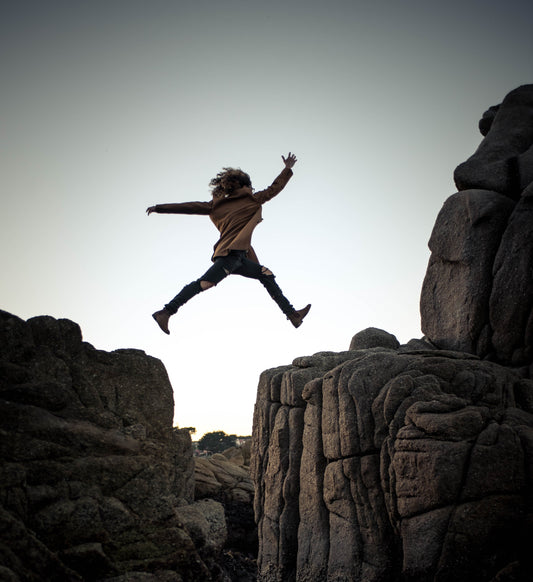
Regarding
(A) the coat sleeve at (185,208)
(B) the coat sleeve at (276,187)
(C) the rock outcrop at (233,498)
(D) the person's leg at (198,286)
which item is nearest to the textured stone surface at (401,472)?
(D) the person's leg at (198,286)

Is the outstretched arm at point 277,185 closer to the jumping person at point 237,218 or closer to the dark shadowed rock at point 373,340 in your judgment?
the jumping person at point 237,218

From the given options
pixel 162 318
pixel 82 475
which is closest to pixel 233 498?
pixel 162 318

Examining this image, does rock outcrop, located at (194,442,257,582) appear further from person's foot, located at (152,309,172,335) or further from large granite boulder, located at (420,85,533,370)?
person's foot, located at (152,309,172,335)

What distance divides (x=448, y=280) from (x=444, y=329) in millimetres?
1275

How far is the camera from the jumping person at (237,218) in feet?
33.6

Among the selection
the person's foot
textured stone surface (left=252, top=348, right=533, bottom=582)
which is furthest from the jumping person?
textured stone surface (left=252, top=348, right=533, bottom=582)

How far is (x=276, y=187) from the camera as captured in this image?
10633 millimetres

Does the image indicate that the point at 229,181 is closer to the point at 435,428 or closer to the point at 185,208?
the point at 185,208

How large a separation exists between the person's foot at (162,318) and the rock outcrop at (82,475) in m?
2.19

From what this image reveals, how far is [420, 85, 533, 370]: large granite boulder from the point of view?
11.9m

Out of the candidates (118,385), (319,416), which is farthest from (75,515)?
(319,416)

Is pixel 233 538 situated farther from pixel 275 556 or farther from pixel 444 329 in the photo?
pixel 444 329

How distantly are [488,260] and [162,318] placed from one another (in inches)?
319

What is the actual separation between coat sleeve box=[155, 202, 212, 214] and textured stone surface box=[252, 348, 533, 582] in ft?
14.8
